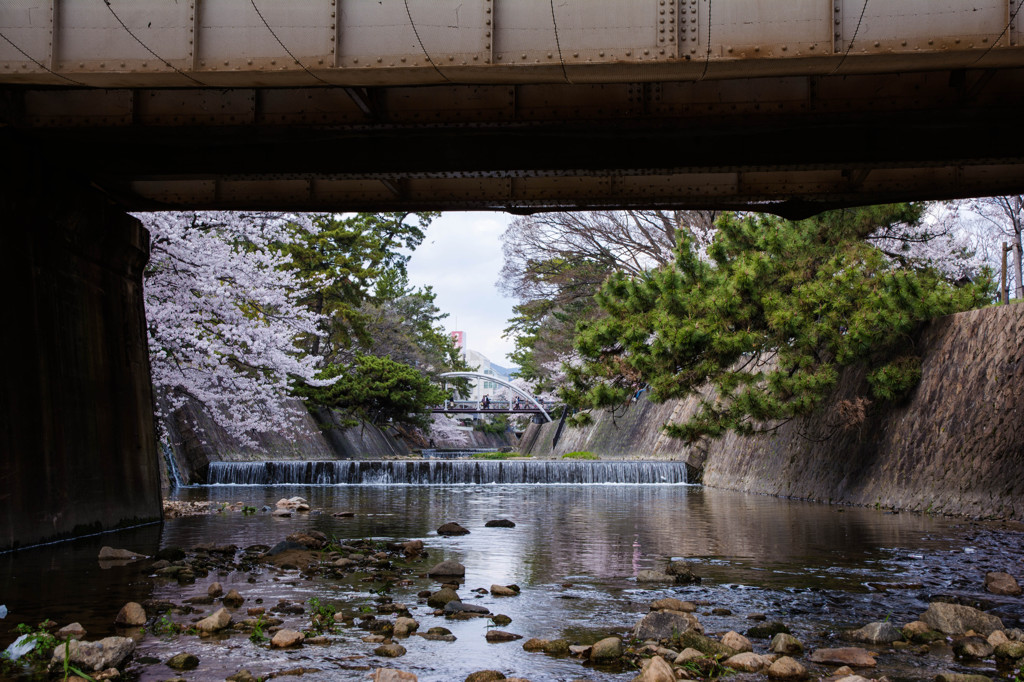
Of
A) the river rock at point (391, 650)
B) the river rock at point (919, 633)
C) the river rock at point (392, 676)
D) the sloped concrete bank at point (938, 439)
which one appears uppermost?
the sloped concrete bank at point (938, 439)

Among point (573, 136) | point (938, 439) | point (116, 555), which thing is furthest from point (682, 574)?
point (938, 439)

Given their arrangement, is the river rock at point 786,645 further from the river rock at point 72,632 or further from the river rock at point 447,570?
the river rock at point 72,632

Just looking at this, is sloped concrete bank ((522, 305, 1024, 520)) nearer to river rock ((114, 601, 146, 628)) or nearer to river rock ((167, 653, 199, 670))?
river rock ((114, 601, 146, 628))

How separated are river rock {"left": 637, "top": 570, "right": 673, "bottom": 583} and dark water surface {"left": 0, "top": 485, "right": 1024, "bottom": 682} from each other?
0.33 ft

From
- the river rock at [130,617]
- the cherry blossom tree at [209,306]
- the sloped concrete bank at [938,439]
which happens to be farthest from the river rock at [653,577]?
the cherry blossom tree at [209,306]

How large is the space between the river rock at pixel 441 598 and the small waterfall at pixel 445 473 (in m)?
17.6

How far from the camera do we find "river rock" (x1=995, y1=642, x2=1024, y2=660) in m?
5.21

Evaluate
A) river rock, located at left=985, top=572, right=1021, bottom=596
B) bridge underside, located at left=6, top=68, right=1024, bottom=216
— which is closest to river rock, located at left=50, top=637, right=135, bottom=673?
bridge underside, located at left=6, top=68, right=1024, bottom=216

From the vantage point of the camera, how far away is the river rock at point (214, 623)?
574 cm

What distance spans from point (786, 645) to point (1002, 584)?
3043 millimetres

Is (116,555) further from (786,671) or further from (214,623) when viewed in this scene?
(786,671)

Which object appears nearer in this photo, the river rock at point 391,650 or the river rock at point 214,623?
the river rock at point 391,650

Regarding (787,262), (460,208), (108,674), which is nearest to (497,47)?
(460,208)

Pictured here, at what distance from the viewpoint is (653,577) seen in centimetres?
789
